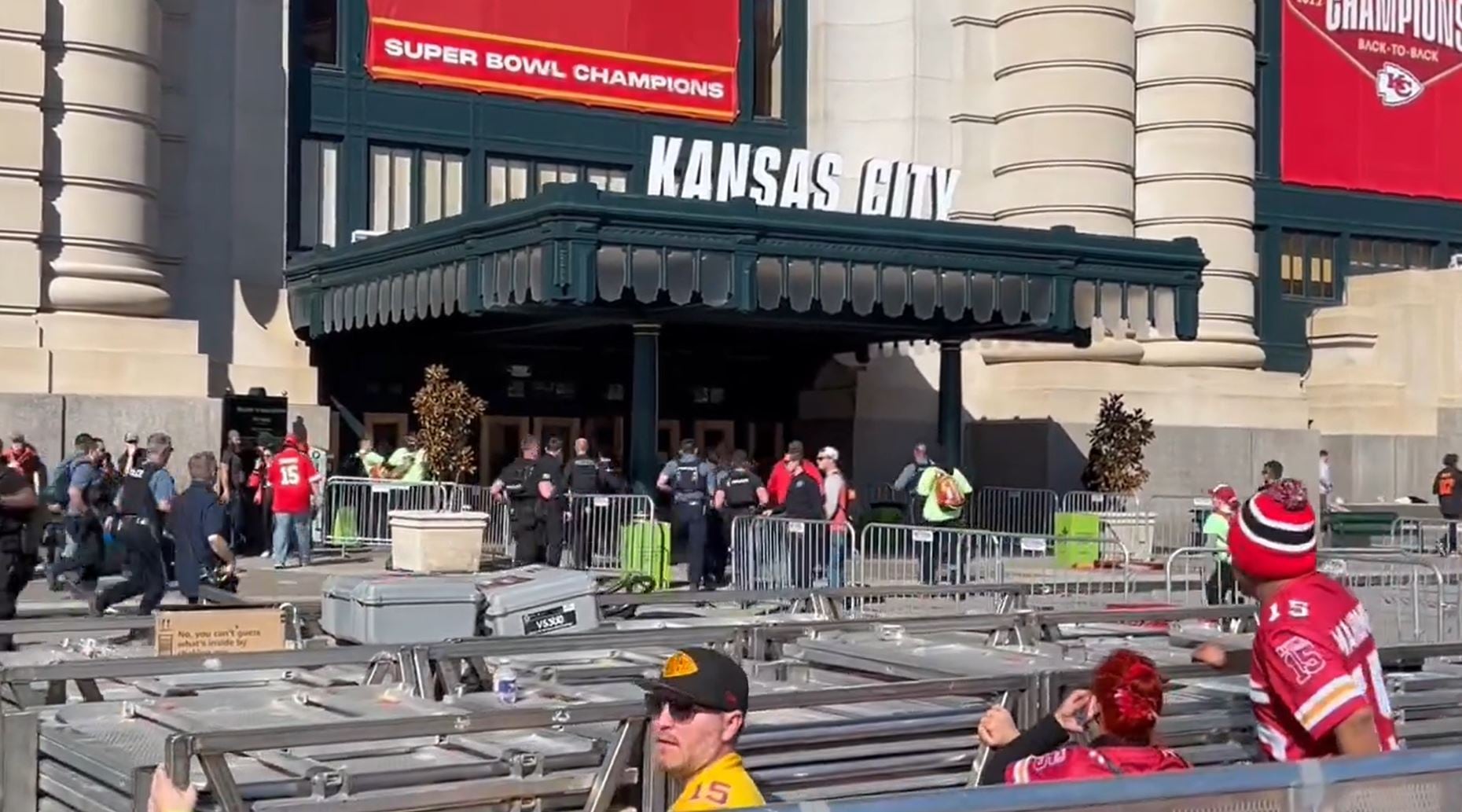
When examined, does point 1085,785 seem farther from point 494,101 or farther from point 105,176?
point 494,101

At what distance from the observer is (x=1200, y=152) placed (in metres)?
34.5

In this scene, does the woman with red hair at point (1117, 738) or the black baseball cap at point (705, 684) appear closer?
the black baseball cap at point (705, 684)

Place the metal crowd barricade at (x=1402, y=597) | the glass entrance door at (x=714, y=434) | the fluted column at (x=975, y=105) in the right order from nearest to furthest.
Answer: the metal crowd barricade at (x=1402, y=597) < the glass entrance door at (x=714, y=434) < the fluted column at (x=975, y=105)

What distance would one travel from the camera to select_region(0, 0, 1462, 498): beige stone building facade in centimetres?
2530

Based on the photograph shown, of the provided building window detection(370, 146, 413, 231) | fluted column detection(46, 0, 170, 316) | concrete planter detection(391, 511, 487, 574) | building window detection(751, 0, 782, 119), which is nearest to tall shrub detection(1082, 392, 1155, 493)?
building window detection(751, 0, 782, 119)

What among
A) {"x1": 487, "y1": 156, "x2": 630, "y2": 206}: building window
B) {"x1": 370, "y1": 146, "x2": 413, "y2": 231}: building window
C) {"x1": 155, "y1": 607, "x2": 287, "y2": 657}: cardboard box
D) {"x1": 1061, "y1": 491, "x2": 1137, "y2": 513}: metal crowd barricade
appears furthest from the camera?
{"x1": 487, "y1": 156, "x2": 630, "y2": 206}: building window

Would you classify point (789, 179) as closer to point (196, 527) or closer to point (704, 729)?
point (196, 527)

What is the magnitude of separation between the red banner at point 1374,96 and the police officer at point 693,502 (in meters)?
20.8

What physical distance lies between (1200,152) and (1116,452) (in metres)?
6.96

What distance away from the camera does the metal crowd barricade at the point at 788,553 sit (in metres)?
19.8

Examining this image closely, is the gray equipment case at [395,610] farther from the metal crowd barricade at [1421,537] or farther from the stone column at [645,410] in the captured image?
the metal crowd barricade at [1421,537]

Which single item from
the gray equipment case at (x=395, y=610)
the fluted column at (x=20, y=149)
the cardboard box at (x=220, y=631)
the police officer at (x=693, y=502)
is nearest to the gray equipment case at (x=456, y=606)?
the gray equipment case at (x=395, y=610)

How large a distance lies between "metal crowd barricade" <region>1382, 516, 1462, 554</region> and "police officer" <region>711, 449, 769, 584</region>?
8376 millimetres

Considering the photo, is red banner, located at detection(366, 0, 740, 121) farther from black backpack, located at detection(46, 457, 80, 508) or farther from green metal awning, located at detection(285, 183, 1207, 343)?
black backpack, located at detection(46, 457, 80, 508)
